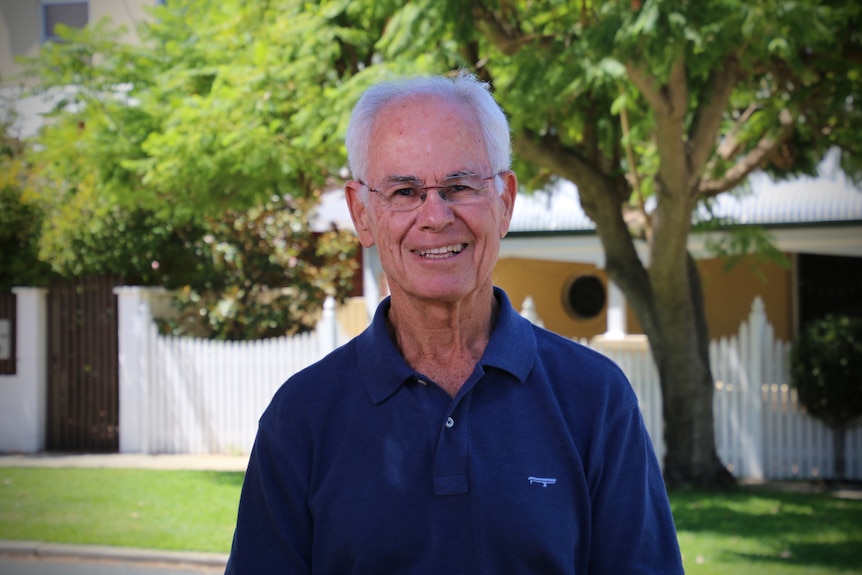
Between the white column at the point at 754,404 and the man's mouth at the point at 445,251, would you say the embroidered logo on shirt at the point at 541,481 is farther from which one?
the white column at the point at 754,404

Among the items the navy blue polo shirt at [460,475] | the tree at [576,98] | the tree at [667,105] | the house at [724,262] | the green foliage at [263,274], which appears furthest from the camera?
the green foliage at [263,274]

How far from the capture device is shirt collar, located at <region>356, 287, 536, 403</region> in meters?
2.22

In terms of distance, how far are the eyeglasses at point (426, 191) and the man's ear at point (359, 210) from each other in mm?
107

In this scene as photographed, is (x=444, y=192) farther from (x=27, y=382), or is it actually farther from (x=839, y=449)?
(x=27, y=382)

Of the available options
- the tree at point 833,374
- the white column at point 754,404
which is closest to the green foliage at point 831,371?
the tree at point 833,374

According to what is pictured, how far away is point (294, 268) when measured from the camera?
1545 cm

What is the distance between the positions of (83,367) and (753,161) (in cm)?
852

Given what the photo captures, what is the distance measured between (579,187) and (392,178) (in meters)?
7.93

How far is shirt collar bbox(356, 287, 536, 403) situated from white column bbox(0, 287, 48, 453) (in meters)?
12.0

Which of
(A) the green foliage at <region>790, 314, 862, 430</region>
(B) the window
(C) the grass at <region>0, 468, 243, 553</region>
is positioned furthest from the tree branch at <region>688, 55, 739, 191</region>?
(B) the window

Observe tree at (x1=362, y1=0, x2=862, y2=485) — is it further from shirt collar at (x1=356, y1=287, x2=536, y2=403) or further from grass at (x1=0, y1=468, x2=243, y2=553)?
shirt collar at (x1=356, y1=287, x2=536, y2=403)

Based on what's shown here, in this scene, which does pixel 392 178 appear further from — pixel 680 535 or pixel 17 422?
pixel 17 422

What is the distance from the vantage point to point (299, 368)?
A: 12438 mm

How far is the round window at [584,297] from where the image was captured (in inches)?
700
